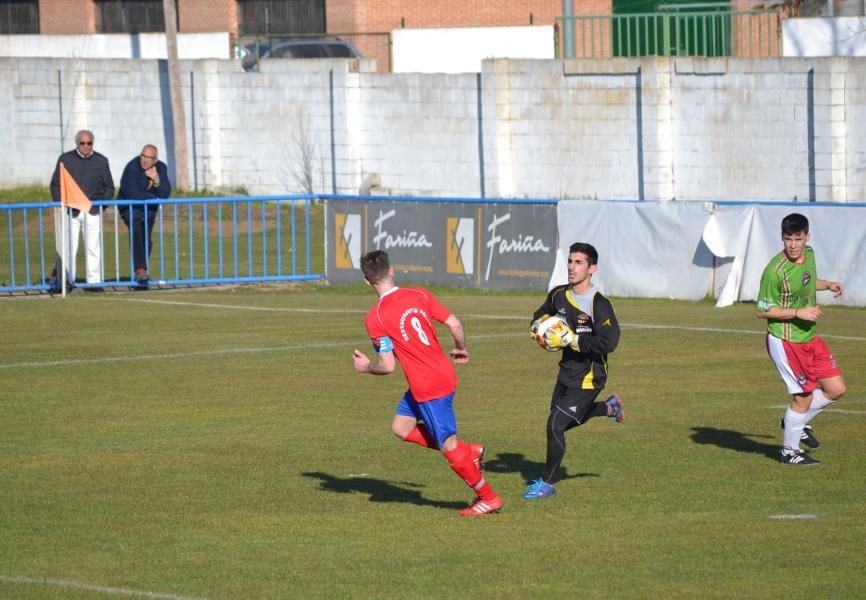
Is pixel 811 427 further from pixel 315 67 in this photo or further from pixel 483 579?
pixel 315 67

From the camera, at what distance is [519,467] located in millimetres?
11695

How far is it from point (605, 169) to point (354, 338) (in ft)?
45.9

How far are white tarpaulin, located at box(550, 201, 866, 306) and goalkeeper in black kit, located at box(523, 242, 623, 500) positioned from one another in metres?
11.8

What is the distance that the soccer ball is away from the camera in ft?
33.1

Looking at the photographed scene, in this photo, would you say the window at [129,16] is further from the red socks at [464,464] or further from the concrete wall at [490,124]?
the red socks at [464,464]

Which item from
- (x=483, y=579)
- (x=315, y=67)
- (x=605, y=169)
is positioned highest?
(x=315, y=67)

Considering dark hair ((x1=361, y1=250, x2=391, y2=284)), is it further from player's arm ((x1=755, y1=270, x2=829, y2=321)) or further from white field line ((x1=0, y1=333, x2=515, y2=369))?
white field line ((x1=0, y1=333, x2=515, y2=369))

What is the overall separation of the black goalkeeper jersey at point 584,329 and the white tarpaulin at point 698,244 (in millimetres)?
11793

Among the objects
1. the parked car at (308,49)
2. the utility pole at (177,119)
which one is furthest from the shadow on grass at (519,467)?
the parked car at (308,49)

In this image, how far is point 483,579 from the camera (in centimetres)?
847

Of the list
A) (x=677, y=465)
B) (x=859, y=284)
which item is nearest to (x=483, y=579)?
(x=677, y=465)

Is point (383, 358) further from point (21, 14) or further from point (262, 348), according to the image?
point (21, 14)

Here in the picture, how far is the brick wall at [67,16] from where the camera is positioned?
184 feet

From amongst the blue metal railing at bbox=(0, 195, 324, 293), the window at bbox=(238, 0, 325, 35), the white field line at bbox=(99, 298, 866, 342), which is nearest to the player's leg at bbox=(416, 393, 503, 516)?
the white field line at bbox=(99, 298, 866, 342)
